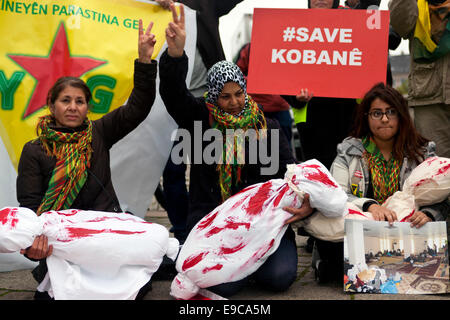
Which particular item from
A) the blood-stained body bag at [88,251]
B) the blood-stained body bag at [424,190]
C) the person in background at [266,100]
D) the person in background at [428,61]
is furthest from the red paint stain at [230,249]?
the person in background at [428,61]

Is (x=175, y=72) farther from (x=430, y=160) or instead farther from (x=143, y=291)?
(x=430, y=160)

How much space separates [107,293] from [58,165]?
716 mm

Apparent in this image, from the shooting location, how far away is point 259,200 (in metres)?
2.51

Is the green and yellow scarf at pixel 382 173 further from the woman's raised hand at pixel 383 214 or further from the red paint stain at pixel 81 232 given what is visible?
the red paint stain at pixel 81 232

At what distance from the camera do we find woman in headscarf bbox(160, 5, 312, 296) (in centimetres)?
286

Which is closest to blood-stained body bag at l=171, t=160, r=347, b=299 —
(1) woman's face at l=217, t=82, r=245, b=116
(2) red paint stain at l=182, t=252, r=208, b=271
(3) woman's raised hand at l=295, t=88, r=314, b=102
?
(2) red paint stain at l=182, t=252, r=208, b=271

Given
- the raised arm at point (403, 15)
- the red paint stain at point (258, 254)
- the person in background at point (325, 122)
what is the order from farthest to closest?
1. the person in background at point (325, 122)
2. the raised arm at point (403, 15)
3. the red paint stain at point (258, 254)

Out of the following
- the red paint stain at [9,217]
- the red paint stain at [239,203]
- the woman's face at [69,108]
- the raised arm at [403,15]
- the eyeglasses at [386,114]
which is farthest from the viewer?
the raised arm at [403,15]

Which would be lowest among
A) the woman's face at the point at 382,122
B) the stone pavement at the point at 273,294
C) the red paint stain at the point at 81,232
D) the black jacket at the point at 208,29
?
the stone pavement at the point at 273,294

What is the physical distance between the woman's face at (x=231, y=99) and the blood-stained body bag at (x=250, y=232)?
0.61 meters

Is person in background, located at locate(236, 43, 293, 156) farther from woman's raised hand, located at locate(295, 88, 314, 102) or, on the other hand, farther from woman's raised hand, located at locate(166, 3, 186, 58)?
woman's raised hand, located at locate(166, 3, 186, 58)

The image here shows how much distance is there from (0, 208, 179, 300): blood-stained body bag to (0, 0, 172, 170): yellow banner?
113 centimetres

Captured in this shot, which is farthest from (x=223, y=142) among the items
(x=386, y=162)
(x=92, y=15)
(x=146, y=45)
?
(x=92, y=15)

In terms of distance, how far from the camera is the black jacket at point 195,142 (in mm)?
2857
